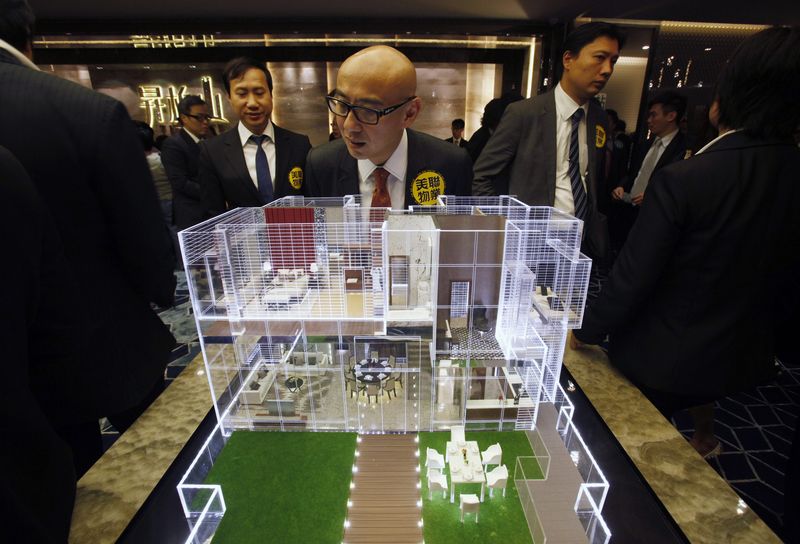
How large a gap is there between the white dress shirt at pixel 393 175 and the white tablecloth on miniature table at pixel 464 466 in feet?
3.53

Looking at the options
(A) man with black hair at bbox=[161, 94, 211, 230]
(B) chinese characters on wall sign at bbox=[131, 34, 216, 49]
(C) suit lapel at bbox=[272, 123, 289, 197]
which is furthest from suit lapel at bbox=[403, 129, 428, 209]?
(B) chinese characters on wall sign at bbox=[131, 34, 216, 49]

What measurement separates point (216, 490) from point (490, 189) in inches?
74.5

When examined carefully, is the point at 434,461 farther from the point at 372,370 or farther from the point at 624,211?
the point at 624,211

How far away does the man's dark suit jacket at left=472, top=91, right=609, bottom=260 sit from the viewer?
6.91ft

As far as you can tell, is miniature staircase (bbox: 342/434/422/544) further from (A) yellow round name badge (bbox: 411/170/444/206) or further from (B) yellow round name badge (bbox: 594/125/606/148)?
(B) yellow round name badge (bbox: 594/125/606/148)

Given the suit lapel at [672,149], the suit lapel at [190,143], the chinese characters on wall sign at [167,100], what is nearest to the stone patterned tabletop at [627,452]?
the suit lapel at [190,143]

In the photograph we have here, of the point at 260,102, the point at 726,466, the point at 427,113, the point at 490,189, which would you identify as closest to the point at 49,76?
the point at 260,102

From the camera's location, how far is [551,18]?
4.61 metres

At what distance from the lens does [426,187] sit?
183 centimetres

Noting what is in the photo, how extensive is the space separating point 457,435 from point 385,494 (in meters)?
0.31

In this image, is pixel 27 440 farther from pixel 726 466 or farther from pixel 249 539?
pixel 726 466

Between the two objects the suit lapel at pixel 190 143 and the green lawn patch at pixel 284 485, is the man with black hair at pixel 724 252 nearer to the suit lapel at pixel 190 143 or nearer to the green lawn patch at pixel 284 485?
the green lawn patch at pixel 284 485

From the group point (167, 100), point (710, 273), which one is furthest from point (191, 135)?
point (710, 273)

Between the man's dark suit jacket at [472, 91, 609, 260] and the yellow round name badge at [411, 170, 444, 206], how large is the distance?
1.55ft
